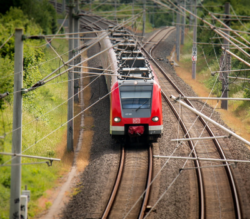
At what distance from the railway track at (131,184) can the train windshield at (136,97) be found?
199cm

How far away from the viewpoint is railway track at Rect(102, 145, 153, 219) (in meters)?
12.3

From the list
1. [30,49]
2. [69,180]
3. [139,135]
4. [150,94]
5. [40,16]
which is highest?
[40,16]

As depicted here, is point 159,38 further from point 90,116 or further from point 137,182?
point 137,182

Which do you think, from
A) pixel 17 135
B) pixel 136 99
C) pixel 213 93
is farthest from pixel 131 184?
pixel 213 93

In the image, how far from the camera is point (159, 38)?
48438 millimetres

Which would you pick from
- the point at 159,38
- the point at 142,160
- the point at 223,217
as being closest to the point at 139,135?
the point at 142,160

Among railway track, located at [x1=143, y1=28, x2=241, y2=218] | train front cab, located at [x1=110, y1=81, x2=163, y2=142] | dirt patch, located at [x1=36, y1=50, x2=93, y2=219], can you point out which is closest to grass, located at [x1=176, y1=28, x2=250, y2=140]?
railway track, located at [x1=143, y1=28, x2=241, y2=218]

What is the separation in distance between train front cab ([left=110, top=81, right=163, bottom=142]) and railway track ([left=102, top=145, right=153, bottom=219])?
86 centimetres

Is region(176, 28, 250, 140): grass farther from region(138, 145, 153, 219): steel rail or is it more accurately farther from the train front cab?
region(138, 145, 153, 219): steel rail

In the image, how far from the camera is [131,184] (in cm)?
1414

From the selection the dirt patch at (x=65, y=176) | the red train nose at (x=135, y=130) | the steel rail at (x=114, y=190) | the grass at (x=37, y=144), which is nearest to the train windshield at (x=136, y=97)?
the red train nose at (x=135, y=130)

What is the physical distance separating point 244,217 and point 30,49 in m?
15.1

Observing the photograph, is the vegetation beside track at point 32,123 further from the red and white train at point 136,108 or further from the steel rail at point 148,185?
the steel rail at point 148,185

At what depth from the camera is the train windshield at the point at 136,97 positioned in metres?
16.6
